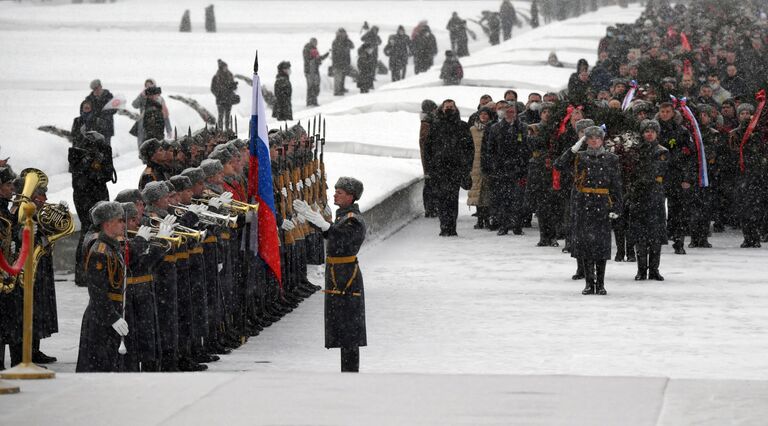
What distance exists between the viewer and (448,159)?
74.9 ft

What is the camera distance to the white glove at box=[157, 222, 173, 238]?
1162cm

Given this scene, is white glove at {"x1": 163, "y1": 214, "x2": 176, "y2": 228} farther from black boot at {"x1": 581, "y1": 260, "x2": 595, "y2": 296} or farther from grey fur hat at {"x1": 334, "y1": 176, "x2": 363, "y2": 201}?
black boot at {"x1": 581, "y1": 260, "x2": 595, "y2": 296}

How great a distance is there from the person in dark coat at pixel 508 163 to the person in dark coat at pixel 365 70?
72.0 feet

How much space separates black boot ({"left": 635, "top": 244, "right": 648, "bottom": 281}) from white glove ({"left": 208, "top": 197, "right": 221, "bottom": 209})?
585 cm

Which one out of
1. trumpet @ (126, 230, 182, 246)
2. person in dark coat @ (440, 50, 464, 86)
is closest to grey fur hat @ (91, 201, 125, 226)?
trumpet @ (126, 230, 182, 246)

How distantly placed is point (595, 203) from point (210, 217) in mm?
4943

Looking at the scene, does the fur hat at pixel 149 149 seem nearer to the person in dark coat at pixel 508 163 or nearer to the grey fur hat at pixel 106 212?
the grey fur hat at pixel 106 212

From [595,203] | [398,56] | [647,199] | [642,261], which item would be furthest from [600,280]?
[398,56]

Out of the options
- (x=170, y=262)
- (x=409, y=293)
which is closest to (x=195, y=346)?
(x=170, y=262)

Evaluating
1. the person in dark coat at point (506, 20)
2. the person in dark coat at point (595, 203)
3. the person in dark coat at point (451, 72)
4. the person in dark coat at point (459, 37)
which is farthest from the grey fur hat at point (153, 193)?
the person in dark coat at point (506, 20)

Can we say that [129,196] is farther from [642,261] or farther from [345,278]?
[642,261]

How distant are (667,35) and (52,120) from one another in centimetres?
1413

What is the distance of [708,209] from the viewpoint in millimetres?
21531

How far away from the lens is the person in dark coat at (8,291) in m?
12.6
